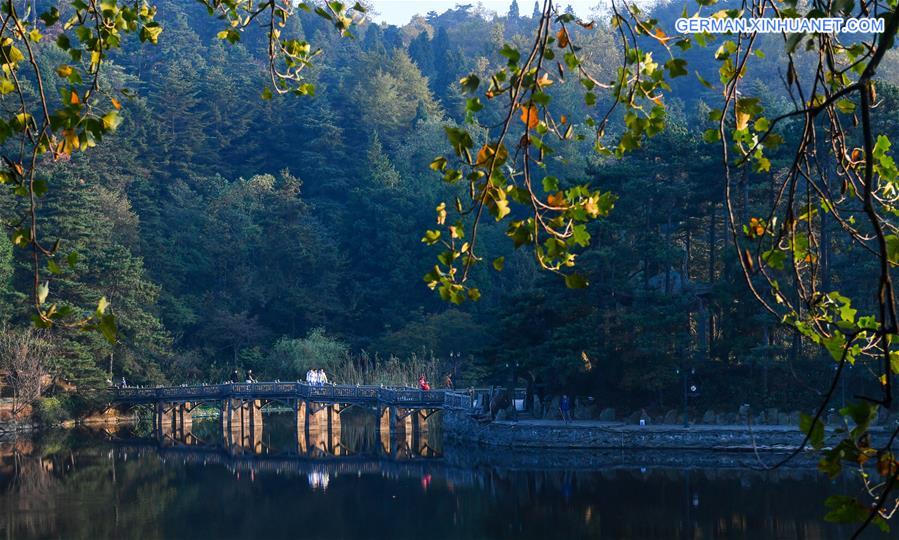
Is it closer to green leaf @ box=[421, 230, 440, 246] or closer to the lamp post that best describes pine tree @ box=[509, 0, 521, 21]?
the lamp post

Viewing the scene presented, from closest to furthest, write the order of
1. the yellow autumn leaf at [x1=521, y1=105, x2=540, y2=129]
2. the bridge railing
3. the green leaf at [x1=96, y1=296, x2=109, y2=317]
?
the green leaf at [x1=96, y1=296, x2=109, y2=317] → the yellow autumn leaf at [x1=521, y1=105, x2=540, y2=129] → the bridge railing

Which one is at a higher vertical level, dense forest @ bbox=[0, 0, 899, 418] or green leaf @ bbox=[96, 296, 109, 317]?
dense forest @ bbox=[0, 0, 899, 418]

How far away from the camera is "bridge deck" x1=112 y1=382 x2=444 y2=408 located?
37.2 metres

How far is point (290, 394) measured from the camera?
131 ft

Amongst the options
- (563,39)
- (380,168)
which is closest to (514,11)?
(380,168)

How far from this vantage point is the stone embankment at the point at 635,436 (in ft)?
91.1

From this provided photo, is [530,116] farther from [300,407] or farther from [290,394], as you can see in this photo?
[300,407]

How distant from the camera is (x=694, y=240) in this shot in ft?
121

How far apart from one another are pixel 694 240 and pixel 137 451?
712 inches

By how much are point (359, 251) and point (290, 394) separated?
15351 mm

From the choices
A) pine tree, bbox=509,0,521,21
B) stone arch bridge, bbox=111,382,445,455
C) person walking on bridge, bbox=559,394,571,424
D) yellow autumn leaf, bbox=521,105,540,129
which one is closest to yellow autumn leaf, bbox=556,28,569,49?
yellow autumn leaf, bbox=521,105,540,129

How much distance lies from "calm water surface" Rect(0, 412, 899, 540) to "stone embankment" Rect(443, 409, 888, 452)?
68cm

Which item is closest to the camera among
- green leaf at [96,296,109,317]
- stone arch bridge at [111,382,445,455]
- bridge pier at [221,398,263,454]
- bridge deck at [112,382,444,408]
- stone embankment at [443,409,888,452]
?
green leaf at [96,296,109,317]

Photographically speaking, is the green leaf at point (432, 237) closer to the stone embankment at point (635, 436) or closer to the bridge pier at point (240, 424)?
the stone embankment at point (635, 436)
